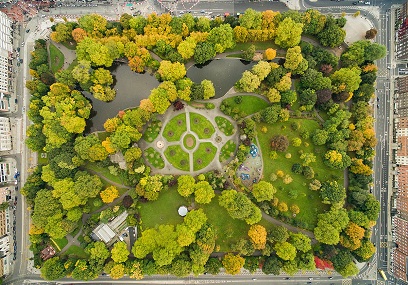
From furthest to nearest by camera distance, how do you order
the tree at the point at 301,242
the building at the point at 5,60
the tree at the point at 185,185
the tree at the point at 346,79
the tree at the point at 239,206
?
1. the building at the point at 5,60
2. the tree at the point at 346,79
3. the tree at the point at 301,242
4. the tree at the point at 185,185
5. the tree at the point at 239,206

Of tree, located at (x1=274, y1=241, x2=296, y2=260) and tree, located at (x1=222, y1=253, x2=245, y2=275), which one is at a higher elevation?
tree, located at (x1=274, y1=241, x2=296, y2=260)

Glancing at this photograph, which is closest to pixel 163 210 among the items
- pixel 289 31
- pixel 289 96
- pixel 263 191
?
pixel 263 191

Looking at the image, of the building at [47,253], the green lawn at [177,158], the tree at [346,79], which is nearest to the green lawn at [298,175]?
the tree at [346,79]

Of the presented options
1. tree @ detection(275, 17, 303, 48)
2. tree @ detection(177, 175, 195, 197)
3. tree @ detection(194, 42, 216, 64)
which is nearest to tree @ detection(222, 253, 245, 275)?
tree @ detection(177, 175, 195, 197)

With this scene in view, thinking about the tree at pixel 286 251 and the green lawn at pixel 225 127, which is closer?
the tree at pixel 286 251

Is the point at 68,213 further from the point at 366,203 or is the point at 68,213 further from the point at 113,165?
the point at 366,203

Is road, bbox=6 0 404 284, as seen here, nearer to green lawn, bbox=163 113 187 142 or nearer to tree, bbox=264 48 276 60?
tree, bbox=264 48 276 60

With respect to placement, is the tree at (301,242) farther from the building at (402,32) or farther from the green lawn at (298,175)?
the building at (402,32)
